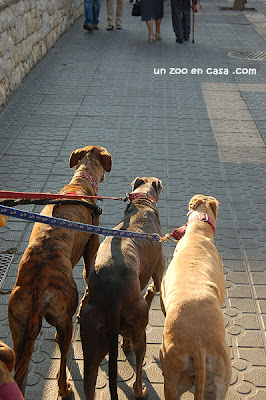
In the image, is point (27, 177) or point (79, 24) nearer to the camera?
point (27, 177)

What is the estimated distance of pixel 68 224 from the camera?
3.43m

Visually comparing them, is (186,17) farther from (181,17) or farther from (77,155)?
(77,155)

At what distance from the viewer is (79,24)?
17297mm

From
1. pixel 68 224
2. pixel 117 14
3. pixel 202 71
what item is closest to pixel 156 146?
pixel 202 71

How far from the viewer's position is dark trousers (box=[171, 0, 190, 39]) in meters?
14.5

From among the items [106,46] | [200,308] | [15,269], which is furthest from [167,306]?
[106,46]

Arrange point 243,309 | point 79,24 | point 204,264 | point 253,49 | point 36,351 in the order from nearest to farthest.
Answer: point 204,264 → point 36,351 → point 243,309 → point 253,49 → point 79,24

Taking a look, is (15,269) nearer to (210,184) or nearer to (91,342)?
(91,342)

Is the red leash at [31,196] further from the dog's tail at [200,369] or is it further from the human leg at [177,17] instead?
the human leg at [177,17]

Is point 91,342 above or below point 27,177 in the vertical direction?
below

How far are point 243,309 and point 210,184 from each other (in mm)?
2635

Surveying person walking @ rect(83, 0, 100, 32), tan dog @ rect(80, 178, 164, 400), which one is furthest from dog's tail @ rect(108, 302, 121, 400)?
person walking @ rect(83, 0, 100, 32)

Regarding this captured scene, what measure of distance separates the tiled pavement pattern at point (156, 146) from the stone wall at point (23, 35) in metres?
0.31

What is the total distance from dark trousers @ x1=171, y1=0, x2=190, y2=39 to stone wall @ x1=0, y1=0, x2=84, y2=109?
11.6 ft
